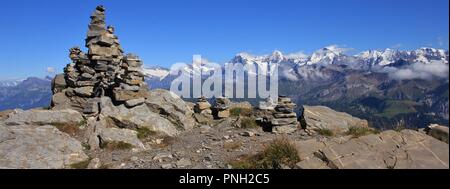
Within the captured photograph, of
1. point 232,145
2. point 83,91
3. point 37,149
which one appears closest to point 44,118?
point 83,91

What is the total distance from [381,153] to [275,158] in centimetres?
415

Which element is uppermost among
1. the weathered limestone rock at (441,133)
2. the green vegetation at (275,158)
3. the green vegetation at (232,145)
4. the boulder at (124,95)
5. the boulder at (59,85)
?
the boulder at (59,85)

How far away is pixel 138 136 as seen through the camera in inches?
958

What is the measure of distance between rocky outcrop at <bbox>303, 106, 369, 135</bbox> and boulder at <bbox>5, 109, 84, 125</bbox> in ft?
50.6

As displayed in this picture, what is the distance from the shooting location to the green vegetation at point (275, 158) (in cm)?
1586

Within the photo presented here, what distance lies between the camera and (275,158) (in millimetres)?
16250

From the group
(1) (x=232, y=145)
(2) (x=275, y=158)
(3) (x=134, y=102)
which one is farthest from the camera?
(3) (x=134, y=102)

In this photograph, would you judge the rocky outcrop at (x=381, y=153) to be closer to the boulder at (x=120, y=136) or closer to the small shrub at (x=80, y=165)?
the boulder at (x=120, y=136)

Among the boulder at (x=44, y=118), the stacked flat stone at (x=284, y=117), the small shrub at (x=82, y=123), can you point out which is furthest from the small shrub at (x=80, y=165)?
the stacked flat stone at (x=284, y=117)

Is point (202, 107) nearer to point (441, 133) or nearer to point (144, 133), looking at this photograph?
point (144, 133)

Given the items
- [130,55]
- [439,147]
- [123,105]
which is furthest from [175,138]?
[439,147]

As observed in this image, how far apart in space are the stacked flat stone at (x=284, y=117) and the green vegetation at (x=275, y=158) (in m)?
9.12
